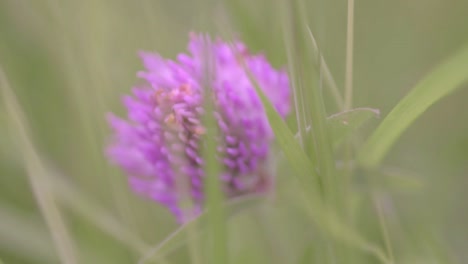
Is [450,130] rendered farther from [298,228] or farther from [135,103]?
[135,103]

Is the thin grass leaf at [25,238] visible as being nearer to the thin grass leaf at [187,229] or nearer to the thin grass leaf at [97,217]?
the thin grass leaf at [97,217]

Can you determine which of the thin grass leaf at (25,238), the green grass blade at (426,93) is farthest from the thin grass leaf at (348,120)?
the thin grass leaf at (25,238)

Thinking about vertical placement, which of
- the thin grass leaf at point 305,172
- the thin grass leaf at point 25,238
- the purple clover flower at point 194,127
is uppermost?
the thin grass leaf at point 25,238

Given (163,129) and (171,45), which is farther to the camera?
(171,45)

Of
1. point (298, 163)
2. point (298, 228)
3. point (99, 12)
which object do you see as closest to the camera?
point (298, 163)

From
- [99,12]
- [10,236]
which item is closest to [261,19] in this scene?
[99,12]

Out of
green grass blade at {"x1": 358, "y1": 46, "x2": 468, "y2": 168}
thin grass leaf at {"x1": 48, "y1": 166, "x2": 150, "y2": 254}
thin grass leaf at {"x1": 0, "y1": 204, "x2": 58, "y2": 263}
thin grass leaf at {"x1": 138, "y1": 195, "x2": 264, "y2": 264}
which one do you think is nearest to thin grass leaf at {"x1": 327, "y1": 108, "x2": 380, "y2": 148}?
green grass blade at {"x1": 358, "y1": 46, "x2": 468, "y2": 168}

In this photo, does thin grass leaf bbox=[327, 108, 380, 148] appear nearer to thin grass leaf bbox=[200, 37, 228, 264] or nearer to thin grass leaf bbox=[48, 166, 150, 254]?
thin grass leaf bbox=[200, 37, 228, 264]
